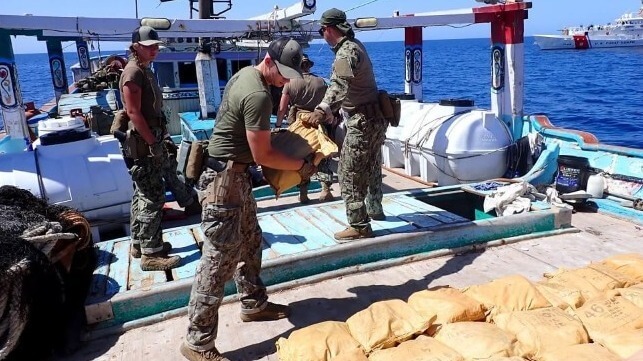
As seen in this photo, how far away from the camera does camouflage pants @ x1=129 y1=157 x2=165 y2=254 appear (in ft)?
13.8

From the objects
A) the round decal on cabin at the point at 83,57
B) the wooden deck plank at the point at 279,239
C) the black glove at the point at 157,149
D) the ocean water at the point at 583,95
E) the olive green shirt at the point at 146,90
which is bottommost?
the ocean water at the point at 583,95

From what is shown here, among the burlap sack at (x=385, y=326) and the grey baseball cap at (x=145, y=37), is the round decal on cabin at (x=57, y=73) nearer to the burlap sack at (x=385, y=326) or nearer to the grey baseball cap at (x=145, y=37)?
the grey baseball cap at (x=145, y=37)

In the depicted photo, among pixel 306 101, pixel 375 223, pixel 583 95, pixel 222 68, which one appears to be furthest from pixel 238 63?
pixel 583 95

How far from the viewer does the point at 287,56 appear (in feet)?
9.75

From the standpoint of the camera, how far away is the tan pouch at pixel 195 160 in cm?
317

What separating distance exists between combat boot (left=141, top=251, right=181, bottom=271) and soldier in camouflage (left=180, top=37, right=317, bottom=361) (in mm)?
1238

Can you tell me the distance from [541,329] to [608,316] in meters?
0.43

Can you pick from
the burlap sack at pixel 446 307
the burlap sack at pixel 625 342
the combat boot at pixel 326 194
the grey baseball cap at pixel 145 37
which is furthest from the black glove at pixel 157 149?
the burlap sack at pixel 625 342

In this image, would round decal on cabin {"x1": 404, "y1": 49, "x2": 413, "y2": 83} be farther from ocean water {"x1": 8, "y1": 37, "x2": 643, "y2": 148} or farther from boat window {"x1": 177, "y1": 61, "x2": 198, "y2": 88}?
boat window {"x1": 177, "y1": 61, "x2": 198, "y2": 88}

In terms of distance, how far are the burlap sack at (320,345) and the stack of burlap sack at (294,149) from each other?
1002mm

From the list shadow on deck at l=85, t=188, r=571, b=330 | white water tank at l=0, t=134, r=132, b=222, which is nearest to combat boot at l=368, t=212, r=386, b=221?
shadow on deck at l=85, t=188, r=571, b=330

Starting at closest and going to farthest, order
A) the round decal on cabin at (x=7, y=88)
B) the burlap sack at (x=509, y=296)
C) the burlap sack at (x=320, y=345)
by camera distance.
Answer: the burlap sack at (x=320, y=345), the burlap sack at (x=509, y=296), the round decal on cabin at (x=7, y=88)

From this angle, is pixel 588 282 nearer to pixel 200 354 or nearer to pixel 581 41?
pixel 200 354

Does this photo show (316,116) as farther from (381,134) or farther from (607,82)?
(607,82)
